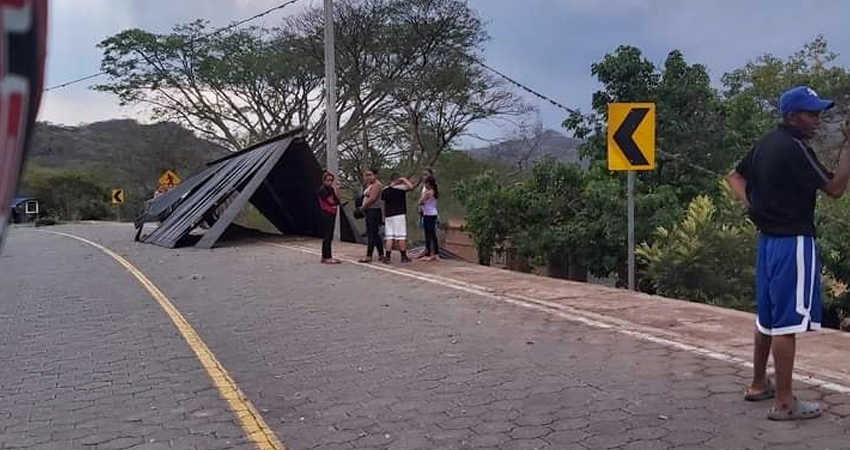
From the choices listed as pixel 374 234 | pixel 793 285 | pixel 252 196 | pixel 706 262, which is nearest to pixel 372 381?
pixel 793 285

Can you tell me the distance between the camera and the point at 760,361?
193 inches

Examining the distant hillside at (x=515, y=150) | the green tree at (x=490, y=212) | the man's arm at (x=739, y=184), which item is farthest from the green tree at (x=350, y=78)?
the man's arm at (x=739, y=184)

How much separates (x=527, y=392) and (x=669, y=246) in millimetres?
6242

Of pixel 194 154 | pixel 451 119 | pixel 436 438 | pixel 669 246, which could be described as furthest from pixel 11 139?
pixel 194 154

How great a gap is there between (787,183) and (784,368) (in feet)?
3.52

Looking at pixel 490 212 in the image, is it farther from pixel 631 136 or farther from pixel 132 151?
pixel 132 151

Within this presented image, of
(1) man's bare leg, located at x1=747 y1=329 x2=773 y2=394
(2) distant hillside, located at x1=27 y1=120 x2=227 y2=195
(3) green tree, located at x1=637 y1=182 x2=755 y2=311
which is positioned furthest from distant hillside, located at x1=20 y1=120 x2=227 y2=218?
(1) man's bare leg, located at x1=747 y1=329 x2=773 y2=394

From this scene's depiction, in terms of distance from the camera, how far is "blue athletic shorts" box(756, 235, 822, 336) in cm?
456

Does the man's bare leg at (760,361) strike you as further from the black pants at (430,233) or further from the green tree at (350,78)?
the green tree at (350,78)

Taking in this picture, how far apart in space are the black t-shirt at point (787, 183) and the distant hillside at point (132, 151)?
120 feet

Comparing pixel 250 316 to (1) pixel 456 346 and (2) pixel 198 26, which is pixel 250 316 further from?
(2) pixel 198 26

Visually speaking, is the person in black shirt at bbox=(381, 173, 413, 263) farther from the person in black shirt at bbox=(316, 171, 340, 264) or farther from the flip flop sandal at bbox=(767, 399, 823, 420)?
the flip flop sandal at bbox=(767, 399, 823, 420)

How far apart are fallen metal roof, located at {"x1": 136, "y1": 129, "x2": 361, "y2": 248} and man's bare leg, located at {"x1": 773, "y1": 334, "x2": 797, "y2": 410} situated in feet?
49.5

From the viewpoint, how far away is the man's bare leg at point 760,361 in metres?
4.87
